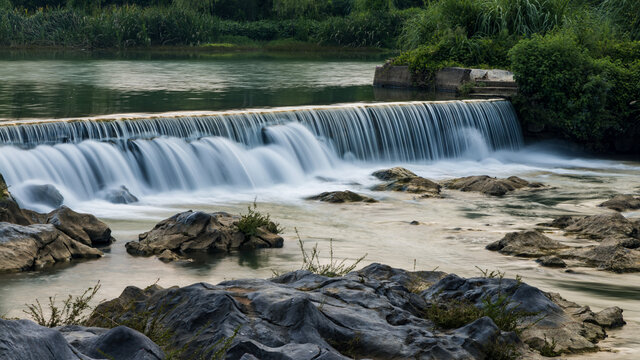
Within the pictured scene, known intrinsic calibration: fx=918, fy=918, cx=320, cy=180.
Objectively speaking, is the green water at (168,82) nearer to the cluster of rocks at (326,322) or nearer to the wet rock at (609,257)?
the wet rock at (609,257)

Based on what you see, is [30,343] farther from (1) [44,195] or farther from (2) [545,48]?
(2) [545,48]

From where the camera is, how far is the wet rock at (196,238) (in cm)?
1163

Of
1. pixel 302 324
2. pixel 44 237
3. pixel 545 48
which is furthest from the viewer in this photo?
pixel 545 48

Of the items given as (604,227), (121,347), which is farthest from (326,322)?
(604,227)

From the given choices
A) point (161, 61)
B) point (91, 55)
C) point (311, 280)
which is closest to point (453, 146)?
point (311, 280)

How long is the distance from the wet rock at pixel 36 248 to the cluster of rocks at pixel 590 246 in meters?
5.38

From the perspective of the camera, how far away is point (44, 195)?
14867mm

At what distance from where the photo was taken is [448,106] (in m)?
22.5

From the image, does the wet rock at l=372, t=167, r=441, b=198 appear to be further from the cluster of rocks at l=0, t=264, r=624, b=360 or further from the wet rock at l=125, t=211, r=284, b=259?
the cluster of rocks at l=0, t=264, r=624, b=360

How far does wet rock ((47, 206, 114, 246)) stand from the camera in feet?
38.4

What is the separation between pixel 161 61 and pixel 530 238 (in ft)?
95.4

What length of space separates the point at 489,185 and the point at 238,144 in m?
5.14

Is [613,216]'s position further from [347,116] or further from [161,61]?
[161,61]

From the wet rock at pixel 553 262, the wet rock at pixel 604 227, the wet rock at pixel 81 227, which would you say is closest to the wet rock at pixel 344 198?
the wet rock at pixel 604 227
